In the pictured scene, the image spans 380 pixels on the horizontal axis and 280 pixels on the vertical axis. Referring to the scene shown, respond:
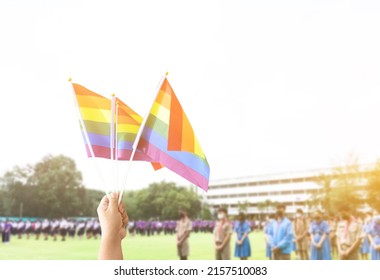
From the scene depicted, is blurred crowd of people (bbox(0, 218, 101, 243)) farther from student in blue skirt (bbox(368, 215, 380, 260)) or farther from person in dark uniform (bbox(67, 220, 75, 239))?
student in blue skirt (bbox(368, 215, 380, 260))

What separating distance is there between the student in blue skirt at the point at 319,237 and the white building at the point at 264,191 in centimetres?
4351

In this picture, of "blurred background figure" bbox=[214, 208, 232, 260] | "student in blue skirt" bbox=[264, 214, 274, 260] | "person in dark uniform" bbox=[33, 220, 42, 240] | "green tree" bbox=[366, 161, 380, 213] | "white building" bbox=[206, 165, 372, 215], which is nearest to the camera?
"blurred background figure" bbox=[214, 208, 232, 260]

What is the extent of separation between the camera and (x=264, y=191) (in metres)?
61.6

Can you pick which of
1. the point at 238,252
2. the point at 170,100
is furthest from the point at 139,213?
the point at 170,100

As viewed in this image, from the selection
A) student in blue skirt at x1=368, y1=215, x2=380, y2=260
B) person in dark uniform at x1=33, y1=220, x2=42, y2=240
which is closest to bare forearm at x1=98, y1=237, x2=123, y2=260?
student in blue skirt at x1=368, y1=215, x2=380, y2=260

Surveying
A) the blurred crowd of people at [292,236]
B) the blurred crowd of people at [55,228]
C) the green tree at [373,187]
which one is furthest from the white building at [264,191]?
the blurred crowd of people at [292,236]

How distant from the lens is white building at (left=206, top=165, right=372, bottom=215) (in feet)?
189

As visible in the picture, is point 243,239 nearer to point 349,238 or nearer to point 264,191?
point 349,238

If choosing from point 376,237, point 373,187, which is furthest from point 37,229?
point 373,187

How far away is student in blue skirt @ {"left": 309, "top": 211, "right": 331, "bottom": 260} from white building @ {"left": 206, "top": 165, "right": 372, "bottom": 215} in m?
43.5

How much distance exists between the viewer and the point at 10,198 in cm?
3016

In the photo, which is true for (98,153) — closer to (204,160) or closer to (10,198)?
(204,160)

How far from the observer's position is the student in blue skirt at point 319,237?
8383mm

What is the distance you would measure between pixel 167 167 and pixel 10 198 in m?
29.7
